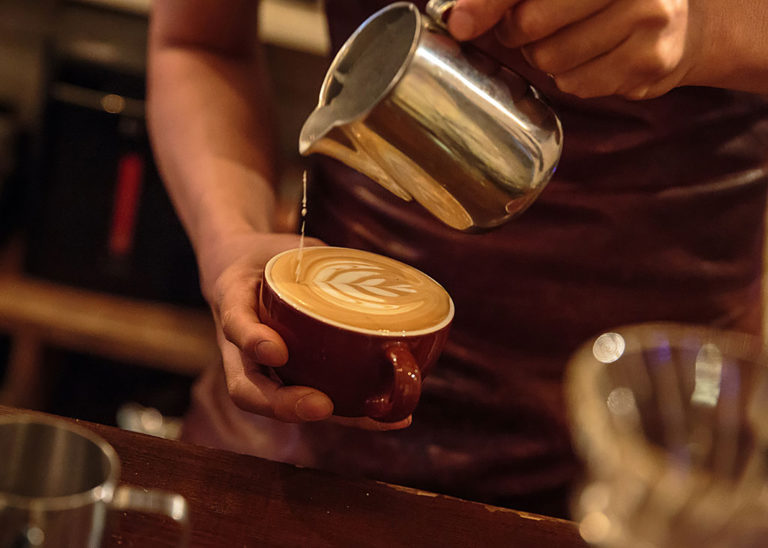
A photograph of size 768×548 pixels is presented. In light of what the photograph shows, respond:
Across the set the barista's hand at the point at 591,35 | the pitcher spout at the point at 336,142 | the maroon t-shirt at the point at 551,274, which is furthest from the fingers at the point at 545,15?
the maroon t-shirt at the point at 551,274

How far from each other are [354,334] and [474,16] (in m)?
0.30

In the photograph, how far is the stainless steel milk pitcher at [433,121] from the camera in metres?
0.74

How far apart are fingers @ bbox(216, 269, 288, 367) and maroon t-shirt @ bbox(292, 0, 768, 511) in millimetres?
337

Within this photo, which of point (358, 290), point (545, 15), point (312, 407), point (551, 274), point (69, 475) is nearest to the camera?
point (69, 475)

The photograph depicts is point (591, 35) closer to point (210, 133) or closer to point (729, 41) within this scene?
point (729, 41)

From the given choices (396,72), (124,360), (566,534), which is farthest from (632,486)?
(124,360)

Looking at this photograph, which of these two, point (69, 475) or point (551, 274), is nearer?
point (69, 475)

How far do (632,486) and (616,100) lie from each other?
666 millimetres

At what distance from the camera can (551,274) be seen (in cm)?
120

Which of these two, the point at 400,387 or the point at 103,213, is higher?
the point at 400,387

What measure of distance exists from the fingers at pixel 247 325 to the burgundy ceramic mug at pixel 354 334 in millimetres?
17

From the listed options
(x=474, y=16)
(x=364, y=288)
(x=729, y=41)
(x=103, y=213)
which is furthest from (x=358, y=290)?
(x=103, y=213)

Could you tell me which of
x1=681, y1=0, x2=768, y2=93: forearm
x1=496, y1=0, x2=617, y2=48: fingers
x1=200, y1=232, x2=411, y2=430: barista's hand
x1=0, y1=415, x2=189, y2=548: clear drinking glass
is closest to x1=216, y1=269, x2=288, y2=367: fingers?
x1=200, y1=232, x2=411, y2=430: barista's hand

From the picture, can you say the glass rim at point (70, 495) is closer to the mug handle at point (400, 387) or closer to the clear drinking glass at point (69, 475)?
the clear drinking glass at point (69, 475)
